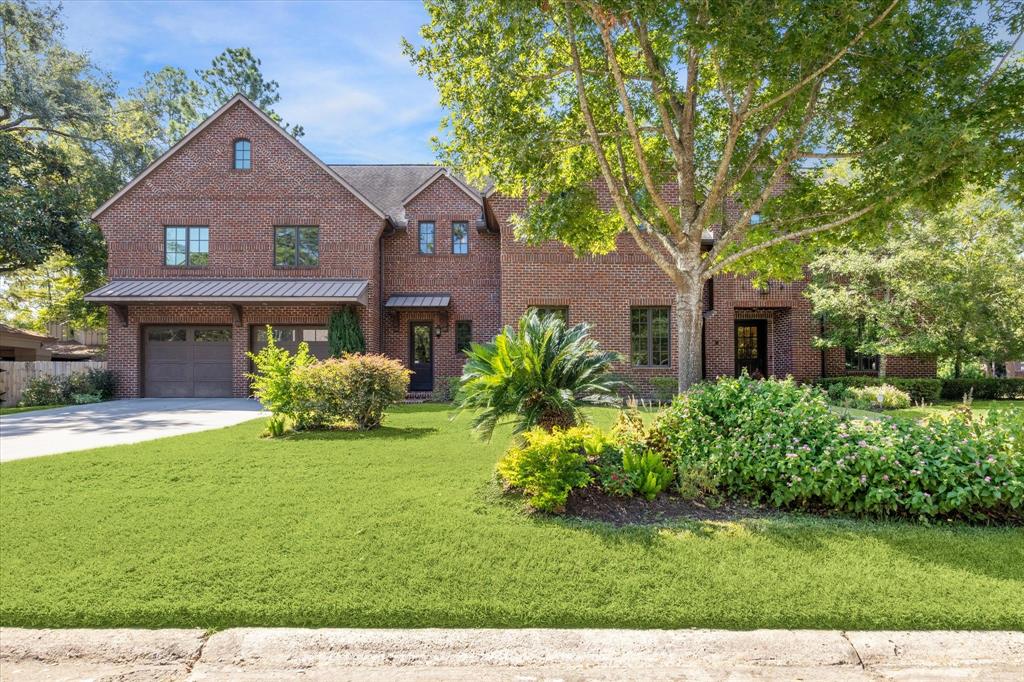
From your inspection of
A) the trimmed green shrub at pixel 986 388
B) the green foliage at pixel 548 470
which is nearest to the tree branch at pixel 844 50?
the green foliage at pixel 548 470

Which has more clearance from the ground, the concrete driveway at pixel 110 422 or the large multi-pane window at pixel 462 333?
the large multi-pane window at pixel 462 333

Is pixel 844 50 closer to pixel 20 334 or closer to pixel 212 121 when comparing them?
pixel 212 121

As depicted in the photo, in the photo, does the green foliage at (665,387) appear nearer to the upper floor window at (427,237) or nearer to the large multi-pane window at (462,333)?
the large multi-pane window at (462,333)

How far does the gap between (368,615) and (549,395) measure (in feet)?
10.6

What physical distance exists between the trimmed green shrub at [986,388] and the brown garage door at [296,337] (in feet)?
65.9

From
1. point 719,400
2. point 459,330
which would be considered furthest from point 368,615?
point 459,330

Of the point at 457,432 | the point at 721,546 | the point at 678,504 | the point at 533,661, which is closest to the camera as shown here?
the point at 533,661

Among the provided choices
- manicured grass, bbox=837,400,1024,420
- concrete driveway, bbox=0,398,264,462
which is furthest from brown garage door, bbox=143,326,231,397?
manicured grass, bbox=837,400,1024,420

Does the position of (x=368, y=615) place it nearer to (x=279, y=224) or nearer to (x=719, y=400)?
(x=719, y=400)

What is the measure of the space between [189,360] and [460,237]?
10141 millimetres

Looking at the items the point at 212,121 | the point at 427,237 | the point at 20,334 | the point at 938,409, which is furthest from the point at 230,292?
the point at 938,409

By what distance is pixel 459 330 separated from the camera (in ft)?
62.3

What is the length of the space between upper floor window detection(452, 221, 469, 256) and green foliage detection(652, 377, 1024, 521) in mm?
14397

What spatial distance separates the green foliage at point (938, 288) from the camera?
47.1 ft
